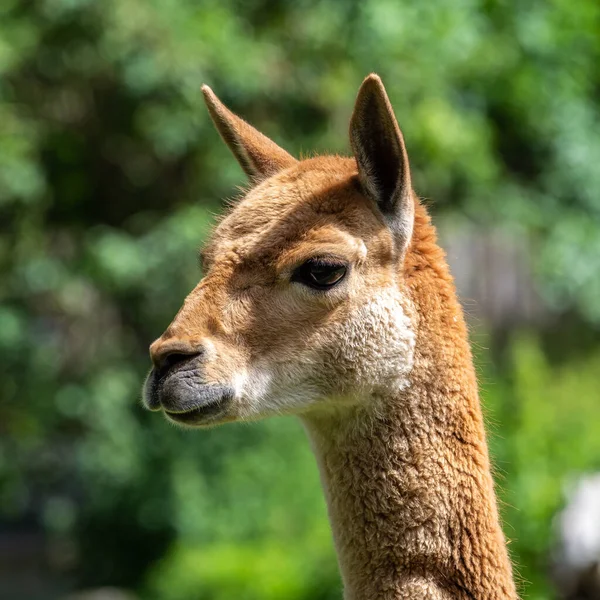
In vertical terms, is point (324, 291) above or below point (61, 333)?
below

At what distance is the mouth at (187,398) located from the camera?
3.37 metres

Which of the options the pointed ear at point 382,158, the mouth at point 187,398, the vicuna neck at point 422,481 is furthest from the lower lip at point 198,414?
the pointed ear at point 382,158

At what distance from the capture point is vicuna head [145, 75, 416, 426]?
11.3ft

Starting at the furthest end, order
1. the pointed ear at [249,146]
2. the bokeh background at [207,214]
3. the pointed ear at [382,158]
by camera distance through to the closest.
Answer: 1. the bokeh background at [207,214]
2. the pointed ear at [249,146]
3. the pointed ear at [382,158]

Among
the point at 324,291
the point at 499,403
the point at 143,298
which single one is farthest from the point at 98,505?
the point at 324,291

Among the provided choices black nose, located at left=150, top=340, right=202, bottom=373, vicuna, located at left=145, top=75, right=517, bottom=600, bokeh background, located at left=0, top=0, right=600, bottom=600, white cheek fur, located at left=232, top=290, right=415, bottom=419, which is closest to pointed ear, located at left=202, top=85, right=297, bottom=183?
vicuna, located at left=145, top=75, right=517, bottom=600

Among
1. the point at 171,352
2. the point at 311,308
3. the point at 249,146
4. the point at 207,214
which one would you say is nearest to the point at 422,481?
the point at 311,308

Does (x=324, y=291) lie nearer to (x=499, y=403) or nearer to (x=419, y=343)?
(x=419, y=343)

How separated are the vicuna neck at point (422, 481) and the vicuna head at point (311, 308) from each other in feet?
0.25

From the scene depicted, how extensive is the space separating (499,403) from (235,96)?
3479 millimetres

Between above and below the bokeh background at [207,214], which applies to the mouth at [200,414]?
below

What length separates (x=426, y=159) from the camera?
867cm

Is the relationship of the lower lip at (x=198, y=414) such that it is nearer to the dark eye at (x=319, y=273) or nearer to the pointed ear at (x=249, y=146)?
the dark eye at (x=319, y=273)

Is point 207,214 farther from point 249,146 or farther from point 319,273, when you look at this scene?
point 319,273
